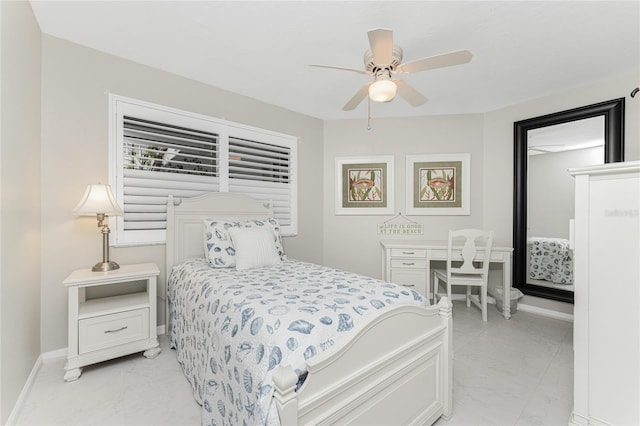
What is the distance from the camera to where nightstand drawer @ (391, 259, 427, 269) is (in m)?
3.45

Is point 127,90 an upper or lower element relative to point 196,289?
upper

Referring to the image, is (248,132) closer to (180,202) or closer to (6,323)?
(180,202)

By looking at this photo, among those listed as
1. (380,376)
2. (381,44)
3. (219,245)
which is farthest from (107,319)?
(381,44)

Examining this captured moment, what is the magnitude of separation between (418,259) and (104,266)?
3.12 metres

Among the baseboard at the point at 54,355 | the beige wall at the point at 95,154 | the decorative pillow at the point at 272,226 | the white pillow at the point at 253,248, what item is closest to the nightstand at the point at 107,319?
the beige wall at the point at 95,154

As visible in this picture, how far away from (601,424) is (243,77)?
11.7 feet

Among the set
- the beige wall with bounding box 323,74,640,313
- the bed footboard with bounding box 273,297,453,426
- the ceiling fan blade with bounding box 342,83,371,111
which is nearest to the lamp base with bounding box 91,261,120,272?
the bed footboard with bounding box 273,297,453,426

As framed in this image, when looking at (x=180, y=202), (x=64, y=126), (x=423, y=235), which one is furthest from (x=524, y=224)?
(x=64, y=126)

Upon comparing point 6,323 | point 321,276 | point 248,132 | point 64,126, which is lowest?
point 6,323

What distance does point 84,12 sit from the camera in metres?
1.98

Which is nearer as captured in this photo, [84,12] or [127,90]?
[84,12]

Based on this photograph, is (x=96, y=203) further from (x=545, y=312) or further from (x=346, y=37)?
(x=545, y=312)

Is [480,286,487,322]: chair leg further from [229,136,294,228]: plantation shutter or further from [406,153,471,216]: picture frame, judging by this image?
[229,136,294,228]: plantation shutter

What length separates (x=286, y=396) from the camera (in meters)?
0.92
